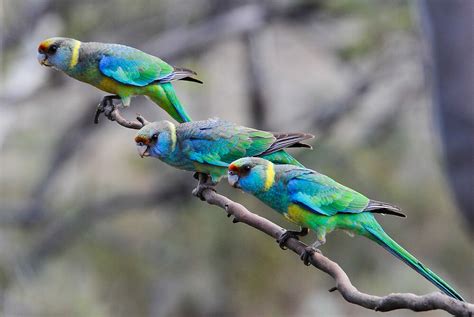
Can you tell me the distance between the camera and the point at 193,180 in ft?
33.0

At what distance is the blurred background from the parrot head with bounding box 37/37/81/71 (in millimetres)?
6006

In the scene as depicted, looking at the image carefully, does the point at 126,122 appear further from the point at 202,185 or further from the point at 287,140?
the point at 287,140

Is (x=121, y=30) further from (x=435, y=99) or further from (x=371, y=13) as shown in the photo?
(x=435, y=99)

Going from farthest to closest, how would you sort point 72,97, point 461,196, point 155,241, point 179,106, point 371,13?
point 72,97 → point 155,241 → point 371,13 → point 461,196 → point 179,106

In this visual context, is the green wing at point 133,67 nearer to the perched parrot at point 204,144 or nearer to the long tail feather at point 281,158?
the perched parrot at point 204,144

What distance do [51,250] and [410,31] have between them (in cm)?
530

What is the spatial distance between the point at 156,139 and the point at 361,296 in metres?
0.82

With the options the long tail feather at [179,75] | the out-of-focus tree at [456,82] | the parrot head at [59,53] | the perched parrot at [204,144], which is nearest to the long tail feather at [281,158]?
the perched parrot at [204,144]

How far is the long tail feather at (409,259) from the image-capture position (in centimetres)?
173

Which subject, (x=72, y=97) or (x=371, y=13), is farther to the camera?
(x=72, y=97)

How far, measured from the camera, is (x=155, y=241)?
11.0m

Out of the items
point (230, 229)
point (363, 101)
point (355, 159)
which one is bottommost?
point (230, 229)

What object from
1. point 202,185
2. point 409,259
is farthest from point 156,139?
point 409,259

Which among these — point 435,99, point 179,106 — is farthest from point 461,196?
point 179,106
